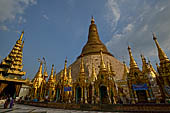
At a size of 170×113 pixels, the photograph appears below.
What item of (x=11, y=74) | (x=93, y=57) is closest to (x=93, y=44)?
(x=93, y=57)

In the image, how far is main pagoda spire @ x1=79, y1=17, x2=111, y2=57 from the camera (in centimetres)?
4109

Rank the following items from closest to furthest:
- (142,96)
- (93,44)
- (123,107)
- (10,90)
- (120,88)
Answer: (123,107) → (142,96) → (120,88) → (10,90) → (93,44)

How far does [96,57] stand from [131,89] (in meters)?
24.8

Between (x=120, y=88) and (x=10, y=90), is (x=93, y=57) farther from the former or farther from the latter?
(x=10, y=90)

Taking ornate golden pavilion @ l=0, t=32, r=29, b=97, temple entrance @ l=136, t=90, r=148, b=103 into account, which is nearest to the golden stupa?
ornate golden pavilion @ l=0, t=32, r=29, b=97

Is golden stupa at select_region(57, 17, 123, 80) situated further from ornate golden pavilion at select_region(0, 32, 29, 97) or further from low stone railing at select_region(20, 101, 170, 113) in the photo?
low stone railing at select_region(20, 101, 170, 113)

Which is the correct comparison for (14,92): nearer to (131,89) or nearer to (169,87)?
(131,89)

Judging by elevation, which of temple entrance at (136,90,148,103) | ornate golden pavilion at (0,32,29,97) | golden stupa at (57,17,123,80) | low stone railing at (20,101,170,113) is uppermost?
golden stupa at (57,17,123,80)

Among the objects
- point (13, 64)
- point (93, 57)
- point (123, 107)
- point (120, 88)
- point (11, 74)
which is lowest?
point (123, 107)

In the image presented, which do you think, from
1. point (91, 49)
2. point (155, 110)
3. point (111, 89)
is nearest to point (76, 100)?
point (111, 89)

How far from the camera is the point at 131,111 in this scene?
8805 mm

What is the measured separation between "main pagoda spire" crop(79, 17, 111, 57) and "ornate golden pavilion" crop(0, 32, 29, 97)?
23535 mm

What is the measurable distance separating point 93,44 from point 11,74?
30.6 m

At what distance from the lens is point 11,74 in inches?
912
